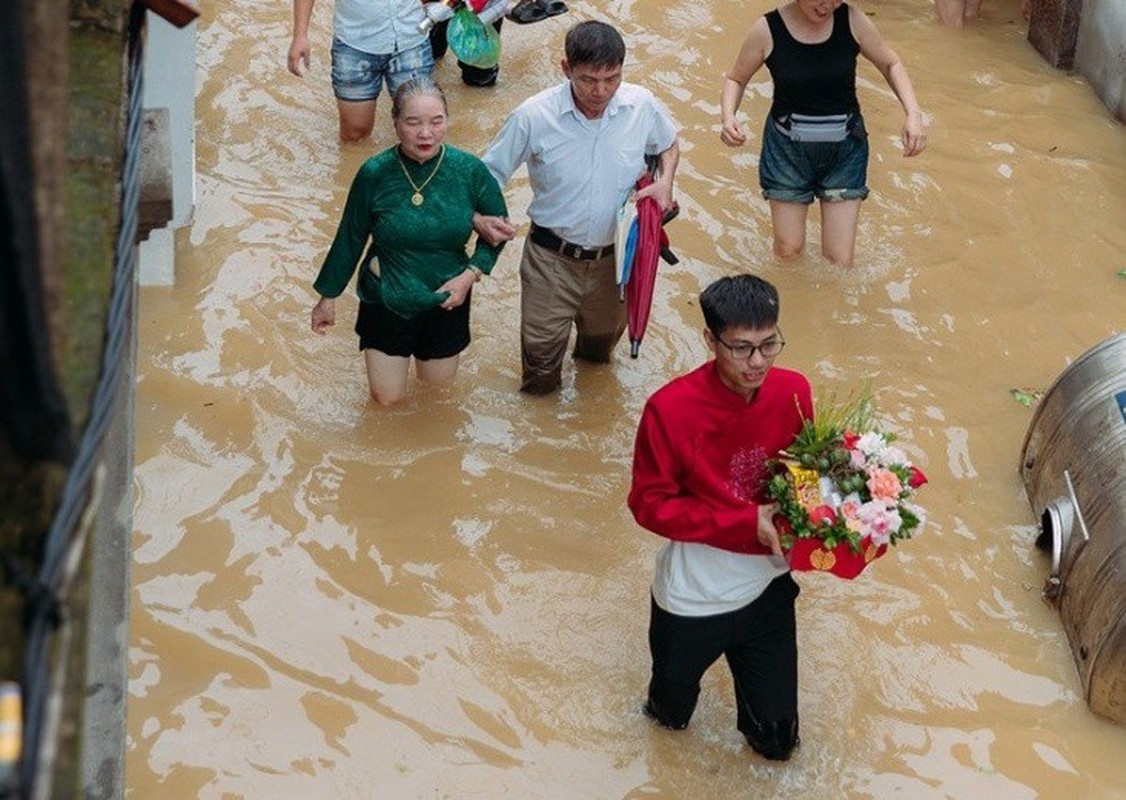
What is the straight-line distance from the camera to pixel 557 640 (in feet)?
23.2

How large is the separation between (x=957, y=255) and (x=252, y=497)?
4.37 metres

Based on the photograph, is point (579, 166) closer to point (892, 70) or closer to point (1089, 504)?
point (892, 70)

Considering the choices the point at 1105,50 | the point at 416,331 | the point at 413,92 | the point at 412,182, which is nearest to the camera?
the point at 413,92

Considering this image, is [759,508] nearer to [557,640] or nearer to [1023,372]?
[557,640]

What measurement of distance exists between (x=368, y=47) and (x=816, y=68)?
2.70 meters

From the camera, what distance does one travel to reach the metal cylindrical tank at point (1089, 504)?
6762 millimetres

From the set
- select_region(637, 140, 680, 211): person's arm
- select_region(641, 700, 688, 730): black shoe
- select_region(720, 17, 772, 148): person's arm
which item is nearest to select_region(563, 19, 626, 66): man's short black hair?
select_region(637, 140, 680, 211): person's arm

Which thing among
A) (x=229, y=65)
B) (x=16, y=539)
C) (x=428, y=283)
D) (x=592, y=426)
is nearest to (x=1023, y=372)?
(x=592, y=426)

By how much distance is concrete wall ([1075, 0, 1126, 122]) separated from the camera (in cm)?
1167

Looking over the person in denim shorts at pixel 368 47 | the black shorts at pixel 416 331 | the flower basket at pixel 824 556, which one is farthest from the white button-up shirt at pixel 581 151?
the flower basket at pixel 824 556

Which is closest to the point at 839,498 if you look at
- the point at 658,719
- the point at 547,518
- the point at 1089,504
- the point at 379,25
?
the point at 658,719

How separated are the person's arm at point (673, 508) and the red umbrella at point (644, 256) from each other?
1952mm

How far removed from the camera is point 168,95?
9234 millimetres

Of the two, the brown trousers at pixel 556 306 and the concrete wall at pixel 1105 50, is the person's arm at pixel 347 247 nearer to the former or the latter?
the brown trousers at pixel 556 306
